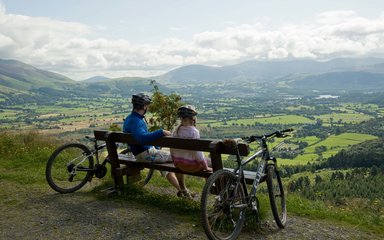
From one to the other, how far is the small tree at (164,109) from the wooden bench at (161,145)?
8986 millimetres

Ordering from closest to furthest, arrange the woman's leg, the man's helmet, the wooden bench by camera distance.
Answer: the wooden bench
the man's helmet
the woman's leg

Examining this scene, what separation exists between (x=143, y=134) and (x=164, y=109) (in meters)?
10.6

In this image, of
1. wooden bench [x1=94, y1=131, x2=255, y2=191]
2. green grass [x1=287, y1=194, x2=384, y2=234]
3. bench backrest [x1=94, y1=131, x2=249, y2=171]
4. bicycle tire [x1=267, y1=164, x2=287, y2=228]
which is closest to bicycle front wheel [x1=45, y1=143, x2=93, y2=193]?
wooden bench [x1=94, y1=131, x2=255, y2=191]

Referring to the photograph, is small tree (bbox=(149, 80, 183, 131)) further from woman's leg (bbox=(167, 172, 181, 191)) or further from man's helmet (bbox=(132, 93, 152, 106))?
man's helmet (bbox=(132, 93, 152, 106))

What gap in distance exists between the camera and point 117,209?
684 centimetres

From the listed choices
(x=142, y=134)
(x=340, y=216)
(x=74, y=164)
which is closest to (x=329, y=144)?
(x=340, y=216)

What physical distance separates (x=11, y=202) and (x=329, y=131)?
125 metres

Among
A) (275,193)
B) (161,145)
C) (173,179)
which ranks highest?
(161,145)

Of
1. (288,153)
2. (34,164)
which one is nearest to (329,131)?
(288,153)

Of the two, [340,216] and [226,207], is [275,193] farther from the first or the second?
[226,207]

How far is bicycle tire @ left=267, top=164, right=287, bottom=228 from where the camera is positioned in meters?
6.09

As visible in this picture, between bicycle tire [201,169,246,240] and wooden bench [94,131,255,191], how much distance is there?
20.3 inches

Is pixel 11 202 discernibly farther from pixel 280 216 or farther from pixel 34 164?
pixel 280 216

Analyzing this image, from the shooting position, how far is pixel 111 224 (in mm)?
6113
